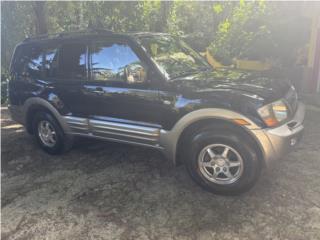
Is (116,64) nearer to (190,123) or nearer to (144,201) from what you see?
(190,123)

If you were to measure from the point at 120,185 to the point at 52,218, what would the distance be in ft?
2.99

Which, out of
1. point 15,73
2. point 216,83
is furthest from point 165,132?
point 15,73

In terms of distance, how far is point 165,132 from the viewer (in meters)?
4.11

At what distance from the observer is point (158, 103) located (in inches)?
162

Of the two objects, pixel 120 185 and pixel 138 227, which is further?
pixel 120 185

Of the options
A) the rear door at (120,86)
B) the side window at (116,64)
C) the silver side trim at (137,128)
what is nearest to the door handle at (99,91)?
the rear door at (120,86)

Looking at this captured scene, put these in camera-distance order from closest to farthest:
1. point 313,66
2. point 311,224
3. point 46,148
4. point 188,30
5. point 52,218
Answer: point 311,224, point 52,218, point 46,148, point 313,66, point 188,30

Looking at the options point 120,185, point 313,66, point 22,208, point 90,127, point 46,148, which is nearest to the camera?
point 22,208

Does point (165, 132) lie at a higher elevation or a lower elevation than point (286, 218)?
higher

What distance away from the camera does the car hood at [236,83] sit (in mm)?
3773

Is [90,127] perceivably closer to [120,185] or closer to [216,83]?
[120,185]

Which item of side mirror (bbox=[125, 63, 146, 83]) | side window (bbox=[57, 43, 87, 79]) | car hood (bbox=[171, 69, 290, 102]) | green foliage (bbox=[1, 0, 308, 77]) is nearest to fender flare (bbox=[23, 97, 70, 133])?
side window (bbox=[57, 43, 87, 79])

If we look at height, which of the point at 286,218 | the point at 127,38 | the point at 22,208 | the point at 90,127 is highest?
the point at 127,38

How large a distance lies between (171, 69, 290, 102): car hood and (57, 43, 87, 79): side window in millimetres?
1459
